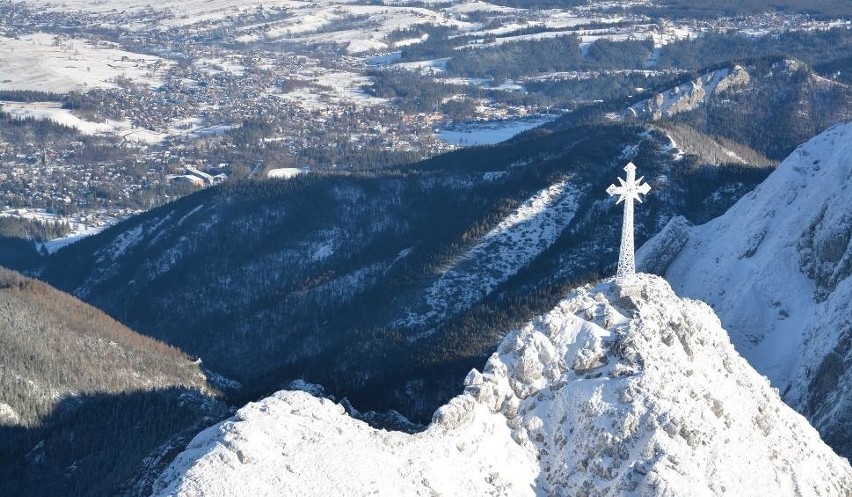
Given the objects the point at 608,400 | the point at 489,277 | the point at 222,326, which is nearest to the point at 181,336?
the point at 222,326

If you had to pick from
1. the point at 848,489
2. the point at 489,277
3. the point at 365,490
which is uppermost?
the point at 365,490

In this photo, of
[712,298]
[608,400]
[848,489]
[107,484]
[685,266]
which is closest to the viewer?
[608,400]

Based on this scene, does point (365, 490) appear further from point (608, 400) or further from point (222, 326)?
point (222, 326)

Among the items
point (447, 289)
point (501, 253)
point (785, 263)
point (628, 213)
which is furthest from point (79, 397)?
point (785, 263)

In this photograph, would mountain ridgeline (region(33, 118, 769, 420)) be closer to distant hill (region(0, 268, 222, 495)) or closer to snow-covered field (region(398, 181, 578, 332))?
snow-covered field (region(398, 181, 578, 332))

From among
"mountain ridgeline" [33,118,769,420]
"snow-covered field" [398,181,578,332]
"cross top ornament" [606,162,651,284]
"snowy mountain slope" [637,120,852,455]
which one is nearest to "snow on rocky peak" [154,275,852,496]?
"cross top ornament" [606,162,651,284]

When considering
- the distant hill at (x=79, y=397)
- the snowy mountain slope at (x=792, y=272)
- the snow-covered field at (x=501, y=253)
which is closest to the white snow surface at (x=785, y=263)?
the snowy mountain slope at (x=792, y=272)

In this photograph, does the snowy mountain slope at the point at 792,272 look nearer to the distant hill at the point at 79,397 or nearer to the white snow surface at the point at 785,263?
the white snow surface at the point at 785,263
